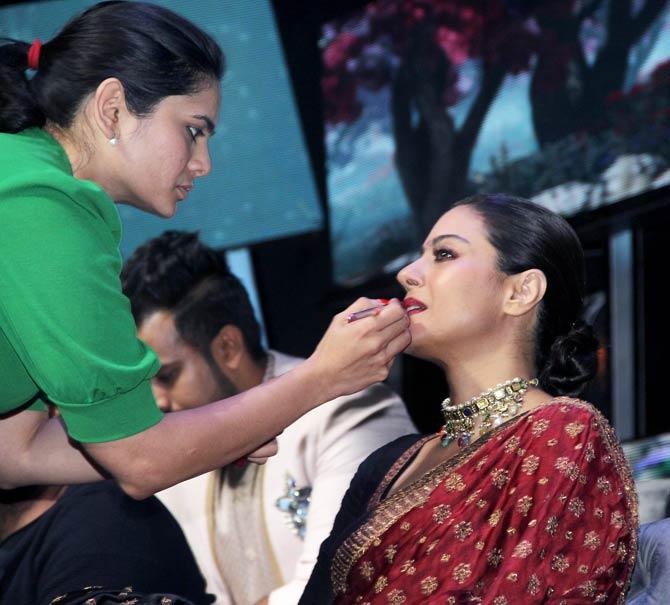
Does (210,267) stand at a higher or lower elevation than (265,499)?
higher

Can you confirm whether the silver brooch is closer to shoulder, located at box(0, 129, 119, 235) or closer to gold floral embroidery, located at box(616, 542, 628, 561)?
gold floral embroidery, located at box(616, 542, 628, 561)

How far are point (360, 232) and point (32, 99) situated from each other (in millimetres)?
2295

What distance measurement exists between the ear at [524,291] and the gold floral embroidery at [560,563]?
0.55m

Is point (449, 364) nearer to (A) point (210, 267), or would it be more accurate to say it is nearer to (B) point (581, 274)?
(B) point (581, 274)

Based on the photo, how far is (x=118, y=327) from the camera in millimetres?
1627

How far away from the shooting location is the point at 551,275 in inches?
87.8

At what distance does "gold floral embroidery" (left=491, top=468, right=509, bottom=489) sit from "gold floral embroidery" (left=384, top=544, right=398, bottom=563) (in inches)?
8.5

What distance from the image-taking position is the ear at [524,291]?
7.22 feet

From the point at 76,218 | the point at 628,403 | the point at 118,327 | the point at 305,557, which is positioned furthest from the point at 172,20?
the point at 628,403

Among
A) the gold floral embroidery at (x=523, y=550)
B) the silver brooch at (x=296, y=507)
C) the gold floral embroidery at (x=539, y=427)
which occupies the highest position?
the gold floral embroidery at (x=539, y=427)

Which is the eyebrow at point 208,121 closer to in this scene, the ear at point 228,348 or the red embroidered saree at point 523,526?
Result: the red embroidered saree at point 523,526

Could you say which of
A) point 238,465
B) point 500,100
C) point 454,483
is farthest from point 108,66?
point 500,100

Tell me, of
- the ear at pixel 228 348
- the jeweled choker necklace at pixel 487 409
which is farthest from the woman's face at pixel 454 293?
the ear at pixel 228 348

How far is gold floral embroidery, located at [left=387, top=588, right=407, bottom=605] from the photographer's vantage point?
1.90 metres
